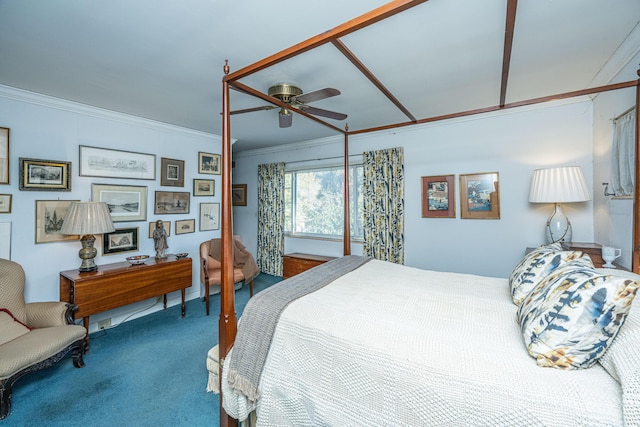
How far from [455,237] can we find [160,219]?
389cm

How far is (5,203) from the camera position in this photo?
8.21 feet

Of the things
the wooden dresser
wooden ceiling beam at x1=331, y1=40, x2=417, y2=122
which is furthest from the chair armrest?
wooden ceiling beam at x1=331, y1=40, x2=417, y2=122

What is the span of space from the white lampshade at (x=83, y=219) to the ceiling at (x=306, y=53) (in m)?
1.12

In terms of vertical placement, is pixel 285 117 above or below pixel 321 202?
above

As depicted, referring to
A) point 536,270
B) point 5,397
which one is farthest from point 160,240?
point 536,270

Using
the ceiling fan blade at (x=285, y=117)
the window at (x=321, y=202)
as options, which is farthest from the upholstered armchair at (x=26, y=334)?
the window at (x=321, y=202)

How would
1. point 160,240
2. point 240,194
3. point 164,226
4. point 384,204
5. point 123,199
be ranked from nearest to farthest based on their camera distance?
point 123,199, point 160,240, point 164,226, point 384,204, point 240,194

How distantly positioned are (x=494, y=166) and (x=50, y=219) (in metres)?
4.87

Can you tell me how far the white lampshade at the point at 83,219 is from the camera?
8.46 ft

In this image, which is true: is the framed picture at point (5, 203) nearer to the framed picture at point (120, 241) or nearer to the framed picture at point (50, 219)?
the framed picture at point (50, 219)

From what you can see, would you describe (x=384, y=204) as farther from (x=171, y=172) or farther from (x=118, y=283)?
(x=118, y=283)

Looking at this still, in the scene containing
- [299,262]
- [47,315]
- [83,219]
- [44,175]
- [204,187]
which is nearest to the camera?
[47,315]

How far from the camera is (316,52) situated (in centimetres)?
191

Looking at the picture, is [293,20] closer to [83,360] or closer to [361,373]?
[361,373]
